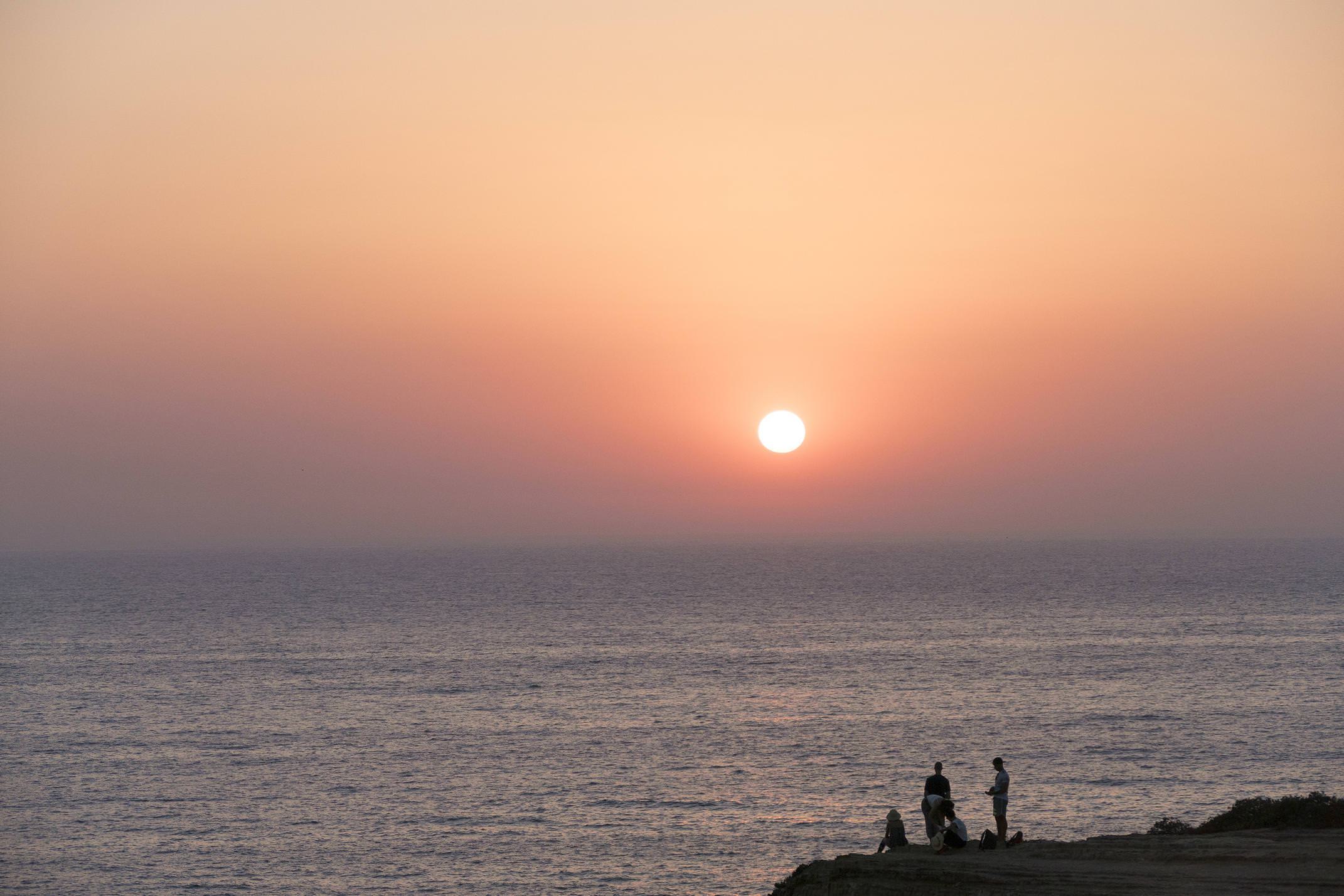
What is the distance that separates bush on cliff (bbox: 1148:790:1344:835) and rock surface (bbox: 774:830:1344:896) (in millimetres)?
1280

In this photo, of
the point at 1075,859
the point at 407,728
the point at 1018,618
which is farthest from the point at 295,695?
the point at 1018,618

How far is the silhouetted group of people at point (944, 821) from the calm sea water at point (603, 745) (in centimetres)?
1789

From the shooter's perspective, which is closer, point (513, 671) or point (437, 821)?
point (437, 821)

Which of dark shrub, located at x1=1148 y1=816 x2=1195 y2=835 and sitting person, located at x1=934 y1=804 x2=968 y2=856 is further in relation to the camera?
dark shrub, located at x1=1148 y1=816 x2=1195 y2=835

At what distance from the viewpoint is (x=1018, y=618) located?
483ft

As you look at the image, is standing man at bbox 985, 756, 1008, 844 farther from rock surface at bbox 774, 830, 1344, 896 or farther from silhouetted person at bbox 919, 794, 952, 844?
silhouetted person at bbox 919, 794, 952, 844

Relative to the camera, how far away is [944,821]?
101 feet

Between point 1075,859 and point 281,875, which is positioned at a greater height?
point 1075,859

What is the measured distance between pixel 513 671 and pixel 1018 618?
7142 cm

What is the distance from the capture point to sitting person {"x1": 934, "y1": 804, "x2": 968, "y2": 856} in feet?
97.0

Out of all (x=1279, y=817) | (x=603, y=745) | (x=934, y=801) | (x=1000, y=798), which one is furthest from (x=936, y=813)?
(x=603, y=745)

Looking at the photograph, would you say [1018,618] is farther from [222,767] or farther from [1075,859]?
[1075,859]

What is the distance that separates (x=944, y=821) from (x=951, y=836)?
3.55 feet

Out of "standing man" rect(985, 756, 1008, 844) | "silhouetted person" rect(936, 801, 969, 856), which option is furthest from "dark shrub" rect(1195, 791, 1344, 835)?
"silhouetted person" rect(936, 801, 969, 856)
